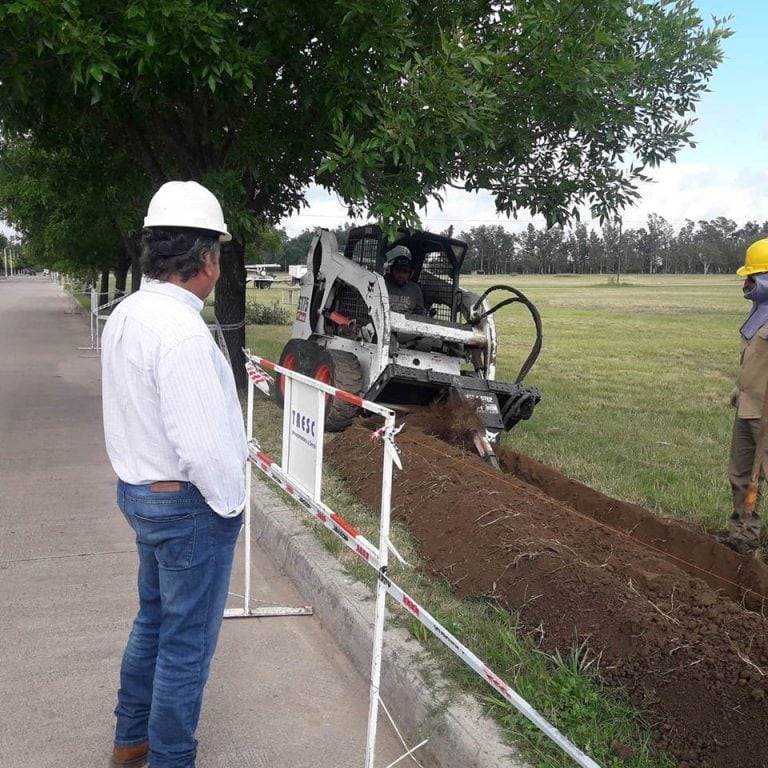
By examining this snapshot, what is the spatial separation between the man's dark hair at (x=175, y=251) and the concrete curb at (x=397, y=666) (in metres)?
2.02

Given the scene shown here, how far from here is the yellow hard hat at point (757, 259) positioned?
5.30 meters

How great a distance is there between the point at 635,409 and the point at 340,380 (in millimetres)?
5059

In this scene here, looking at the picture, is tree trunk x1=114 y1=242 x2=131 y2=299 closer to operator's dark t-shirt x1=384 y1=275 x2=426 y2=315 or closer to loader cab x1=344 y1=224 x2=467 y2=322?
loader cab x1=344 y1=224 x2=467 y2=322

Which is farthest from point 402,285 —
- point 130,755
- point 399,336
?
point 130,755

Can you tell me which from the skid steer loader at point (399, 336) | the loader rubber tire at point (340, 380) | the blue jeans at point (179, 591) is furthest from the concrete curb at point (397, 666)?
the loader rubber tire at point (340, 380)

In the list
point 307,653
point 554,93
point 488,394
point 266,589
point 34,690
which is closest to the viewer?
point 34,690

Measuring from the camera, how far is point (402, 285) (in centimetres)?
984

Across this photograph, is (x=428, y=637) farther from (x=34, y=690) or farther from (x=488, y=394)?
(x=488, y=394)

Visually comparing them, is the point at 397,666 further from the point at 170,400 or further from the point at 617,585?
the point at 170,400

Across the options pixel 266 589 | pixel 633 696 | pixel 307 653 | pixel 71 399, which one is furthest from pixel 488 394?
pixel 71 399

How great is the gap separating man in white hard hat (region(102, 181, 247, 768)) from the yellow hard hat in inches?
157

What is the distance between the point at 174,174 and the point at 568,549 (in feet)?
28.7

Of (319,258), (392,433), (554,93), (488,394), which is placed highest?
(554,93)

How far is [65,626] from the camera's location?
4.37 m
